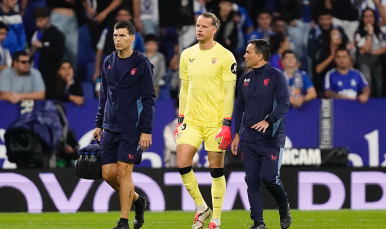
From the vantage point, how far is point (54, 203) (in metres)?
9.62

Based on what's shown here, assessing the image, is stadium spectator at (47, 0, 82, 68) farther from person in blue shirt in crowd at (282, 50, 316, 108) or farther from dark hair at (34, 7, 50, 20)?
person in blue shirt in crowd at (282, 50, 316, 108)

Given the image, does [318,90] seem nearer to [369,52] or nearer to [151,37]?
[369,52]

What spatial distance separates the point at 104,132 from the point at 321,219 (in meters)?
3.42

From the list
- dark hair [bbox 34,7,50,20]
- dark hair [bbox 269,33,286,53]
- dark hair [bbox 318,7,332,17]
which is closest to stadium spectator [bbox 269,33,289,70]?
dark hair [bbox 269,33,286,53]

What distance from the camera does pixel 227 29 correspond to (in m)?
11.8

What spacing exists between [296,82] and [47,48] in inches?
173

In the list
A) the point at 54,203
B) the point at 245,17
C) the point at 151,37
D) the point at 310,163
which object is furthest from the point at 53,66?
the point at 310,163

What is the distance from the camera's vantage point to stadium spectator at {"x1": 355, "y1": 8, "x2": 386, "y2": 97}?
39.7 feet

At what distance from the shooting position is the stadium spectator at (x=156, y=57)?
11.5m

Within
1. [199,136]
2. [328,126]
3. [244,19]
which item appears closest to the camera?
[199,136]

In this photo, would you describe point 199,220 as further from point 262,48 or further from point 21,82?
point 21,82

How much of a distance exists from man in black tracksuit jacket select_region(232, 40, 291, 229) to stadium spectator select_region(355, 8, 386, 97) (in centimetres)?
611

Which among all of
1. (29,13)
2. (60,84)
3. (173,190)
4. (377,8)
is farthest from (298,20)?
(29,13)

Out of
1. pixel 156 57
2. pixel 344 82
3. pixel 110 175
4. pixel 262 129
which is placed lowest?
pixel 110 175
